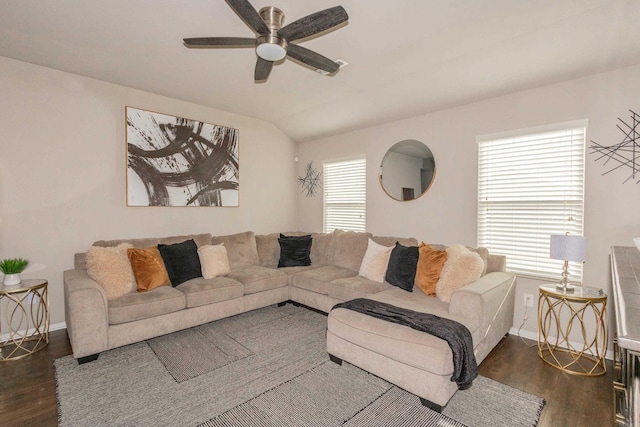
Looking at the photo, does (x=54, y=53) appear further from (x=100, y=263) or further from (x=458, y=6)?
(x=458, y=6)

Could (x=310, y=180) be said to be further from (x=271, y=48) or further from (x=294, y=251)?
(x=271, y=48)

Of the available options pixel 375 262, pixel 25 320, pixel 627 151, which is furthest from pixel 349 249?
pixel 25 320

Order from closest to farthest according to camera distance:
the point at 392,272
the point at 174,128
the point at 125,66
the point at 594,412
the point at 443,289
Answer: the point at 594,412, the point at 443,289, the point at 125,66, the point at 392,272, the point at 174,128

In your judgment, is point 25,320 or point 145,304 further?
point 25,320

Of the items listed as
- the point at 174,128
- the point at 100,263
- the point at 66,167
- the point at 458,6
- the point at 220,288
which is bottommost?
the point at 220,288

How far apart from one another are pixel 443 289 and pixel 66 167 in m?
4.05

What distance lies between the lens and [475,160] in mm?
3488

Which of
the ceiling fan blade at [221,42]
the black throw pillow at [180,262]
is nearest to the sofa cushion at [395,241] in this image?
the black throw pillow at [180,262]

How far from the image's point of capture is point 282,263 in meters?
4.23

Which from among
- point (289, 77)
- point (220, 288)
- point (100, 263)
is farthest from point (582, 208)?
point (100, 263)

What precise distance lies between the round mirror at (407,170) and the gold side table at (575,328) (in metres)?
1.75

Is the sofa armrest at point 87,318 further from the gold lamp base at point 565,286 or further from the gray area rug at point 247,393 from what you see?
the gold lamp base at point 565,286

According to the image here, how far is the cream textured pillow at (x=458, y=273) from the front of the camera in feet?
8.94

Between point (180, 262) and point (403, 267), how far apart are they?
2457 millimetres
